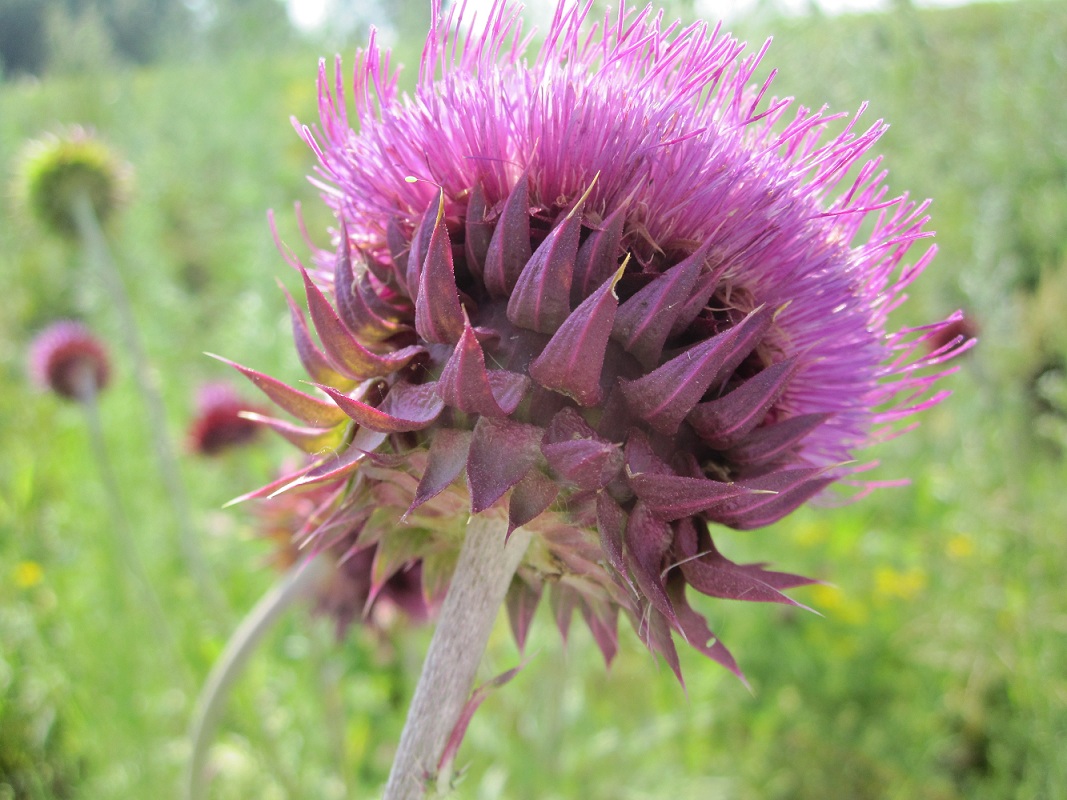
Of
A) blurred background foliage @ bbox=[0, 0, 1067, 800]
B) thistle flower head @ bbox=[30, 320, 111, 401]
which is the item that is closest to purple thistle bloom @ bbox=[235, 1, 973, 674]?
blurred background foliage @ bbox=[0, 0, 1067, 800]

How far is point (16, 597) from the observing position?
13.5ft

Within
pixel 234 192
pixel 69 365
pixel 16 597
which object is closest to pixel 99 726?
pixel 16 597

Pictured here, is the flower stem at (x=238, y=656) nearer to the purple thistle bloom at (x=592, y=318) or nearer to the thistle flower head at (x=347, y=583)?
the thistle flower head at (x=347, y=583)

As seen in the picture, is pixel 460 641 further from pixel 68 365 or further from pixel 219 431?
pixel 68 365

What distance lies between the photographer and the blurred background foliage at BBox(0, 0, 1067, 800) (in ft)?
11.9

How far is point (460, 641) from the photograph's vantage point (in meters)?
1.44

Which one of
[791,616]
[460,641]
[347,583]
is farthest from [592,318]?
A: [791,616]

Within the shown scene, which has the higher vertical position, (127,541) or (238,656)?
(238,656)

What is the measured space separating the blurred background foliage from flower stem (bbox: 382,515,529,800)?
5.31 feet

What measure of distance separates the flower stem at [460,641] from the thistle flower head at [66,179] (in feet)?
12.3

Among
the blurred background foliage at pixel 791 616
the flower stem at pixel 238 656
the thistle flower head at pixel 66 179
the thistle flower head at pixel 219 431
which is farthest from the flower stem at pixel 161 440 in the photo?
the flower stem at pixel 238 656

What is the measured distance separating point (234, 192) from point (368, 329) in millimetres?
9576

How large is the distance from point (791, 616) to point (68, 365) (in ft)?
14.3

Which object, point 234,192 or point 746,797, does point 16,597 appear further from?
point 234,192
